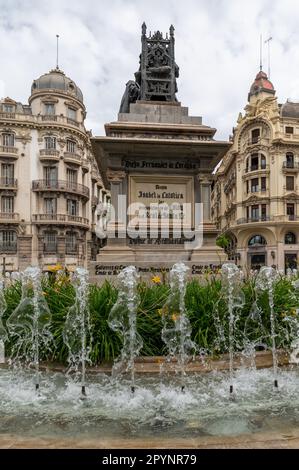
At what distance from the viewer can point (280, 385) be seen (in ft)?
16.4

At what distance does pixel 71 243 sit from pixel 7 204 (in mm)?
8808

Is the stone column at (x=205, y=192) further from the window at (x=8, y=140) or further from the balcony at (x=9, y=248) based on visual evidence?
the window at (x=8, y=140)

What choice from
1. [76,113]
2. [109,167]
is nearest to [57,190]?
[76,113]

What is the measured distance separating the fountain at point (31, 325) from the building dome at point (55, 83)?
4326 cm

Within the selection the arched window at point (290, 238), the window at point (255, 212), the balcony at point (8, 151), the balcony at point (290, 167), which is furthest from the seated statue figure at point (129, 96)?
the arched window at point (290, 238)

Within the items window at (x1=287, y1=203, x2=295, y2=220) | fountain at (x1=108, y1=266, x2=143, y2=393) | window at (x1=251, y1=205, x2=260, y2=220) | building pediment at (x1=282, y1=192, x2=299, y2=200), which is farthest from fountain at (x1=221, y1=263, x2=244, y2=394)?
window at (x1=287, y1=203, x2=295, y2=220)

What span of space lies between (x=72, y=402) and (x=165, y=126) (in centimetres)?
728

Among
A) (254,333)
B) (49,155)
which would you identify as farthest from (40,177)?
(254,333)

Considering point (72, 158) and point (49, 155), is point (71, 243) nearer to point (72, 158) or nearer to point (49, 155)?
point (72, 158)

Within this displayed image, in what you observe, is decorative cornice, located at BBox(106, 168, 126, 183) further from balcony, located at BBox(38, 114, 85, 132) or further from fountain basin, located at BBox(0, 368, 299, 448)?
balcony, located at BBox(38, 114, 85, 132)

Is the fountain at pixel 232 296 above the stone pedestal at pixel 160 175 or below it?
below

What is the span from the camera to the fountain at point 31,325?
18.6 feet

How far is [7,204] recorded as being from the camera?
4356 cm
